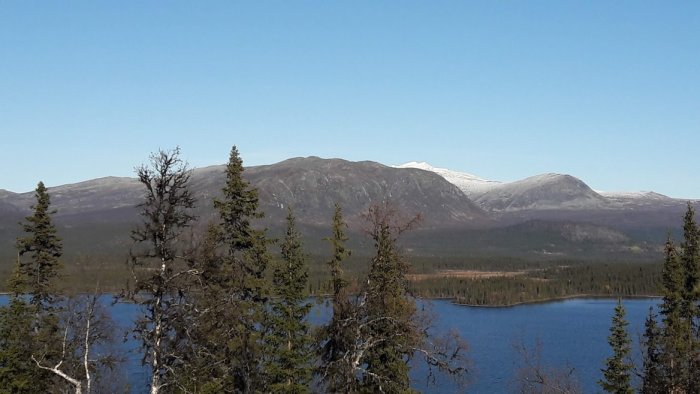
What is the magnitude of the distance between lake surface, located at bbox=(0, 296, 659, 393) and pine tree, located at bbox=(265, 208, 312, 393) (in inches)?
300

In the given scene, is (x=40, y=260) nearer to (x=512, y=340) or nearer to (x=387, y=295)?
(x=387, y=295)

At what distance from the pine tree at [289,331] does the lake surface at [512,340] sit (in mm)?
7609

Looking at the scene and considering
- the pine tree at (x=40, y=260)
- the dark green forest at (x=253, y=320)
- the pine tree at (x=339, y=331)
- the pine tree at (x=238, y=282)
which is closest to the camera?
the pine tree at (x=339, y=331)

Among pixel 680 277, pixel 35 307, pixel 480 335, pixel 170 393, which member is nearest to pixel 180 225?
pixel 170 393

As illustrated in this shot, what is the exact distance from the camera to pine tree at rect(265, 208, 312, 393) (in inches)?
1286

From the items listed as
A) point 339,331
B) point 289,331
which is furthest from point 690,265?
point 339,331

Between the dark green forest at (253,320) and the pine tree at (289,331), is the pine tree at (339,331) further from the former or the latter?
the pine tree at (289,331)

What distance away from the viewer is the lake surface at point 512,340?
83800mm

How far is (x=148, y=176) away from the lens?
65.5 ft

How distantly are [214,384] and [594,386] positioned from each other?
72.8m

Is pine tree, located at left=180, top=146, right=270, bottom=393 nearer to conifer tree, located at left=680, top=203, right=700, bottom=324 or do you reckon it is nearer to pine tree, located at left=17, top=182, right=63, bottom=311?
pine tree, located at left=17, top=182, right=63, bottom=311

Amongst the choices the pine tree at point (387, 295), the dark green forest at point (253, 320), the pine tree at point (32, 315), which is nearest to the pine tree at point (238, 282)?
the dark green forest at point (253, 320)

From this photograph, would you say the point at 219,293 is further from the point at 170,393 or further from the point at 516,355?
the point at 516,355

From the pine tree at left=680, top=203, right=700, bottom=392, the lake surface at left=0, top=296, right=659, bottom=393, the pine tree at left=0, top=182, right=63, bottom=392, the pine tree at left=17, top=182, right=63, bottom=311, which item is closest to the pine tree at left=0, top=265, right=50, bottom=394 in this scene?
the pine tree at left=0, top=182, right=63, bottom=392
